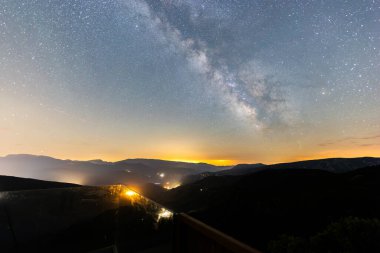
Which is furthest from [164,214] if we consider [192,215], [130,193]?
[192,215]

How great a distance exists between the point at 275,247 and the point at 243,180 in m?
86.5

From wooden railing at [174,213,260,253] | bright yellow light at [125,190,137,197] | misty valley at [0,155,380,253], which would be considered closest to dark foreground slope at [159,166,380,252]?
misty valley at [0,155,380,253]

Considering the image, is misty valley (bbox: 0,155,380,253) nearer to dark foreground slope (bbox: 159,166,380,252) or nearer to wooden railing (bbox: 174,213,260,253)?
wooden railing (bbox: 174,213,260,253)

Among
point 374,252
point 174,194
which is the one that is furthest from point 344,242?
point 174,194

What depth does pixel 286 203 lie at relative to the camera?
78062mm

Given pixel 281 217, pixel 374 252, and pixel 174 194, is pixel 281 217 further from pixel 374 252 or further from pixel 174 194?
pixel 174 194

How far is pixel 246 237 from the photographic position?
66188mm

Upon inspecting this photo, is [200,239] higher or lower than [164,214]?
lower

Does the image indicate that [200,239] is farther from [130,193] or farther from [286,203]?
[286,203]

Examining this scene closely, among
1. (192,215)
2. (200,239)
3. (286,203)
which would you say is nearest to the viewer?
(200,239)

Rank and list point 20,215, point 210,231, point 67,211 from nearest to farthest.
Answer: point 210,231, point 20,215, point 67,211

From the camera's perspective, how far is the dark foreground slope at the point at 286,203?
2530 inches

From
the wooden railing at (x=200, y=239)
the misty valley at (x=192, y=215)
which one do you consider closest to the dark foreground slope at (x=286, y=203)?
the misty valley at (x=192, y=215)

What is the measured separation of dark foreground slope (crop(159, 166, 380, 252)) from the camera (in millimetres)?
64250
